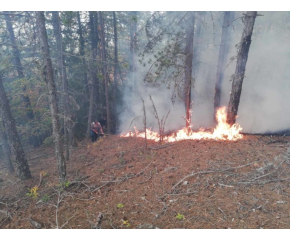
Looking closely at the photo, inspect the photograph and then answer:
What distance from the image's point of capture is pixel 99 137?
14.7 m

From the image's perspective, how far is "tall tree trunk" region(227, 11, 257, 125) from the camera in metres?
7.86

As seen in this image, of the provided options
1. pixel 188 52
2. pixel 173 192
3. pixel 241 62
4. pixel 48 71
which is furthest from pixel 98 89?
pixel 173 192

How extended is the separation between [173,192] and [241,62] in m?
6.89

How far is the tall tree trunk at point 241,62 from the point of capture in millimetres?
7863

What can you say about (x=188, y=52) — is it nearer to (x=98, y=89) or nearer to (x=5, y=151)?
(x=98, y=89)

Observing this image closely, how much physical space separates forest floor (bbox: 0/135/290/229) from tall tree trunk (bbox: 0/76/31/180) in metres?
0.58

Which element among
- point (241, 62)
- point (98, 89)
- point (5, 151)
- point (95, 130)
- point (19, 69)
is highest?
point (241, 62)

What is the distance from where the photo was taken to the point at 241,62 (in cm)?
849

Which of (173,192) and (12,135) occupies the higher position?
(12,135)

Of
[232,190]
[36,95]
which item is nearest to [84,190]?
[232,190]

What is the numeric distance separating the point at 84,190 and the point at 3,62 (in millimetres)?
7843

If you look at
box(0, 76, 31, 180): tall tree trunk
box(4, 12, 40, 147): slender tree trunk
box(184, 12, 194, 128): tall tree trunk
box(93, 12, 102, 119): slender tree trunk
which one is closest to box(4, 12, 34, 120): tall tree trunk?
box(4, 12, 40, 147): slender tree trunk

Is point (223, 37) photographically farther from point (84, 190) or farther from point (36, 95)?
point (36, 95)

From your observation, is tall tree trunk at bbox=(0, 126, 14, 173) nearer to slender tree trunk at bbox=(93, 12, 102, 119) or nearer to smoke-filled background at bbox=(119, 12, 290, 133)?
slender tree trunk at bbox=(93, 12, 102, 119)
